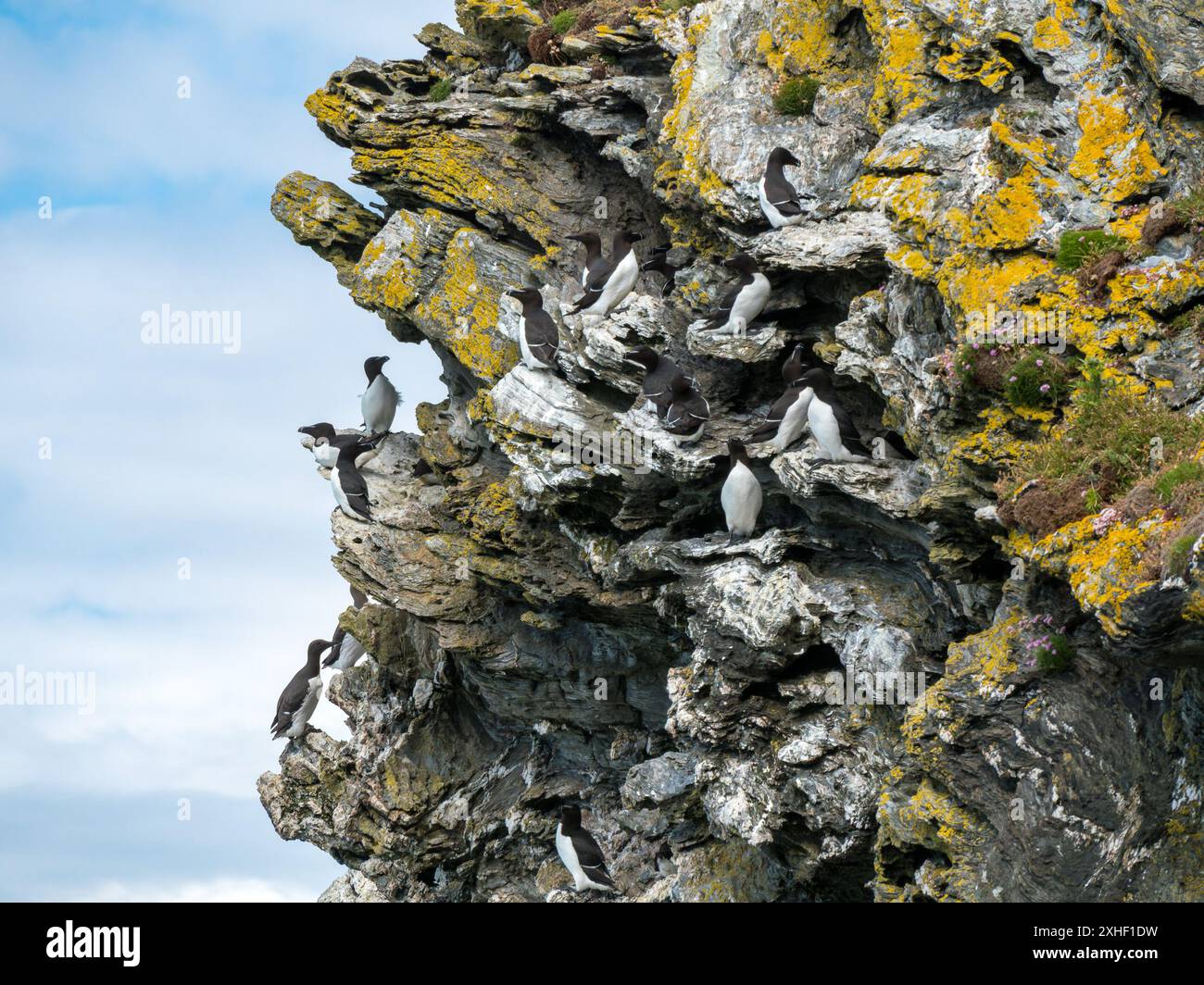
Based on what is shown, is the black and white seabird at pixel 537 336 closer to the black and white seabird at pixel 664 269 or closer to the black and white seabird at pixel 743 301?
the black and white seabird at pixel 664 269

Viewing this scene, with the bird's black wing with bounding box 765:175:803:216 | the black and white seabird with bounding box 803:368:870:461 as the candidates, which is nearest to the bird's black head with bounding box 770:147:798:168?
the bird's black wing with bounding box 765:175:803:216

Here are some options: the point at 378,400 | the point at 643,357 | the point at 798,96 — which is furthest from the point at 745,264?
the point at 378,400

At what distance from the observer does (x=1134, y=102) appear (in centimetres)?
1536

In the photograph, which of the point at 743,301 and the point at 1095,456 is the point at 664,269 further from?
the point at 1095,456

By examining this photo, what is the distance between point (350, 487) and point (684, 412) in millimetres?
7813

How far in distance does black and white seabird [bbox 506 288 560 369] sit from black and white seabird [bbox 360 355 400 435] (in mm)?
4793

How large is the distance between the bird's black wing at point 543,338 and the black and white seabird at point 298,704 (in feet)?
34.7

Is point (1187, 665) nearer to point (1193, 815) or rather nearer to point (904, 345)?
point (1193, 815)

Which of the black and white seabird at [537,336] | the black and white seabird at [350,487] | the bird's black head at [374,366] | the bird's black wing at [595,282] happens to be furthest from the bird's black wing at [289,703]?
the bird's black wing at [595,282]

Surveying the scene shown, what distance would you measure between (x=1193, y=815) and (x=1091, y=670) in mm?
1739

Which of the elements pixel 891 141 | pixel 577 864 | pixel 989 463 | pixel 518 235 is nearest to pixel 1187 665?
pixel 989 463

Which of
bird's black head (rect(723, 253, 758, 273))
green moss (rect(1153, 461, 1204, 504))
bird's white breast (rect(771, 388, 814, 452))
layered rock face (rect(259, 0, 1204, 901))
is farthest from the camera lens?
bird's black head (rect(723, 253, 758, 273))

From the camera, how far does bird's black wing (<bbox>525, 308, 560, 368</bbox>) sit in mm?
21312

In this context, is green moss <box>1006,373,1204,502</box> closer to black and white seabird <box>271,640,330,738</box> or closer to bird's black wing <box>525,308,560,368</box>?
bird's black wing <box>525,308,560,368</box>
